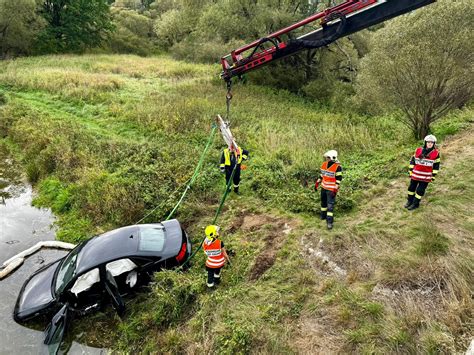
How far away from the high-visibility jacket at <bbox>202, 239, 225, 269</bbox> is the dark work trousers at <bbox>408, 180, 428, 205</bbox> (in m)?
4.53

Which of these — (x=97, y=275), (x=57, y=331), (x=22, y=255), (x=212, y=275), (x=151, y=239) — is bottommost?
(x=57, y=331)

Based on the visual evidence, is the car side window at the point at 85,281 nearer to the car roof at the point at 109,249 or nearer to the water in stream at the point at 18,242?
the car roof at the point at 109,249

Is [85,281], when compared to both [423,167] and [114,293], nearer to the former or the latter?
[114,293]

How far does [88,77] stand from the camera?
21.7 metres

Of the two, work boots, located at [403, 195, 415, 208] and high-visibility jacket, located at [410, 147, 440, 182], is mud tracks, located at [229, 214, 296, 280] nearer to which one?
work boots, located at [403, 195, 415, 208]

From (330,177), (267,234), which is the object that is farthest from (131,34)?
(330,177)

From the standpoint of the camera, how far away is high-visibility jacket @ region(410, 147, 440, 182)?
715 centimetres

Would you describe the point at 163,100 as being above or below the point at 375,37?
below

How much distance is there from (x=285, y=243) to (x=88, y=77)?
19.3 meters

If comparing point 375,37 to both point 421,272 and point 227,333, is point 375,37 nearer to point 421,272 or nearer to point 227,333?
point 421,272

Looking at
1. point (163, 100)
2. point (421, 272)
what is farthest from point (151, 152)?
point (421, 272)

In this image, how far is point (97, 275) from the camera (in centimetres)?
709

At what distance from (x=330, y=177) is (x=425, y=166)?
1994mm

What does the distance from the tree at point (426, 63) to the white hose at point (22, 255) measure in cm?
1182
